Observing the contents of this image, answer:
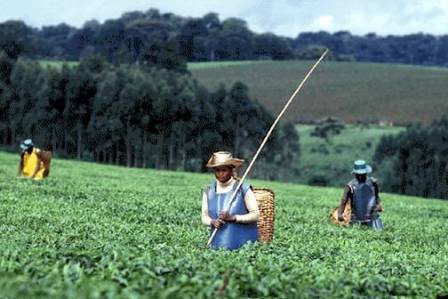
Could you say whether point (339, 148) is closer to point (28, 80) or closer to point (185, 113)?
point (185, 113)

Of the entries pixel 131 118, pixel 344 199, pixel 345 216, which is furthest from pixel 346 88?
pixel 344 199

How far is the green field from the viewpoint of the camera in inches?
3963

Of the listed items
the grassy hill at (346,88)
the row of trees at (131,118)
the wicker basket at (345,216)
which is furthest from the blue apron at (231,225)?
the grassy hill at (346,88)

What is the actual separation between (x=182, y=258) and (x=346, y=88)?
126046mm

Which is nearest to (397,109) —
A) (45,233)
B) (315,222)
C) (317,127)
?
(317,127)

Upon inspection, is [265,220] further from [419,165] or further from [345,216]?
[419,165]

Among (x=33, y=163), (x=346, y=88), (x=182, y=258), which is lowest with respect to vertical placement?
(x=182, y=258)

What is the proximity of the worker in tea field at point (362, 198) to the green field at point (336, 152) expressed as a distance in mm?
73847

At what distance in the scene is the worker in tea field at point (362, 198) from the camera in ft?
75.8

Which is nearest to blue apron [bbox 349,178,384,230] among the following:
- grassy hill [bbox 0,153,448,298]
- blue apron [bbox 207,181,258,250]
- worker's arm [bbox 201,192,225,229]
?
grassy hill [bbox 0,153,448,298]

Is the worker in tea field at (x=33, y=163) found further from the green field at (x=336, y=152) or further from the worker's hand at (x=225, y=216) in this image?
the green field at (x=336, y=152)

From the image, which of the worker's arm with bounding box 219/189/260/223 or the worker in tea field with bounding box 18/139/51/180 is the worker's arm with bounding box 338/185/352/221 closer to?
the worker's arm with bounding box 219/189/260/223

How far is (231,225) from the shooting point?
15.0 metres

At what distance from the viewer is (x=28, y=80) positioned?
106m
